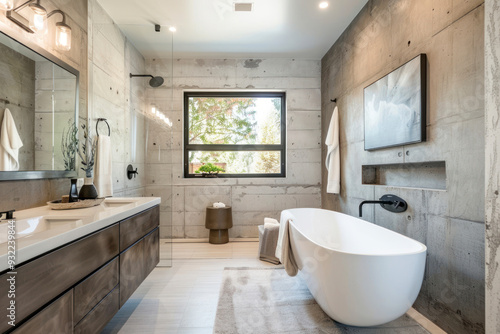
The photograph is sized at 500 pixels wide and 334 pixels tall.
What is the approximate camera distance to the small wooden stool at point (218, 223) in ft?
10.8

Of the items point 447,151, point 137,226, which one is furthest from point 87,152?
point 447,151

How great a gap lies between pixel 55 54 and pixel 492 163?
280 cm

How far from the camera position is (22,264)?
2.55ft

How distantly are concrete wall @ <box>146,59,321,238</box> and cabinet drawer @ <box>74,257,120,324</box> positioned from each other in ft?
7.06

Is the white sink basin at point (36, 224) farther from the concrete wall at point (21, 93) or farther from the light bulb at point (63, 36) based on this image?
the light bulb at point (63, 36)

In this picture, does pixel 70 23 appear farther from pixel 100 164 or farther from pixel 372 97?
pixel 372 97

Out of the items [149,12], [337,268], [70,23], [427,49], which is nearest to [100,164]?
[70,23]

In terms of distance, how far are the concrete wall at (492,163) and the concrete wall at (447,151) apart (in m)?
0.40

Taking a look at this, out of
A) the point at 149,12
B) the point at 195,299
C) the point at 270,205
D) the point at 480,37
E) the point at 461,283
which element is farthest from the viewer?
the point at 270,205

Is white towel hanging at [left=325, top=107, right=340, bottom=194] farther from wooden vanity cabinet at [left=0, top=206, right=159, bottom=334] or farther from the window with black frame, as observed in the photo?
wooden vanity cabinet at [left=0, top=206, right=159, bottom=334]

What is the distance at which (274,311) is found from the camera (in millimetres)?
1761

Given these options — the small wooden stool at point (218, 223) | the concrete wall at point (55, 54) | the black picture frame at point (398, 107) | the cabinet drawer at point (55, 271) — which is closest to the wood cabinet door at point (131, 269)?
the cabinet drawer at point (55, 271)

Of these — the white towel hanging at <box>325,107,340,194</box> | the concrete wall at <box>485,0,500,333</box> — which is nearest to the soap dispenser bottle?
the concrete wall at <box>485,0,500,333</box>

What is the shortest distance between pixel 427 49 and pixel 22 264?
2.50 metres
